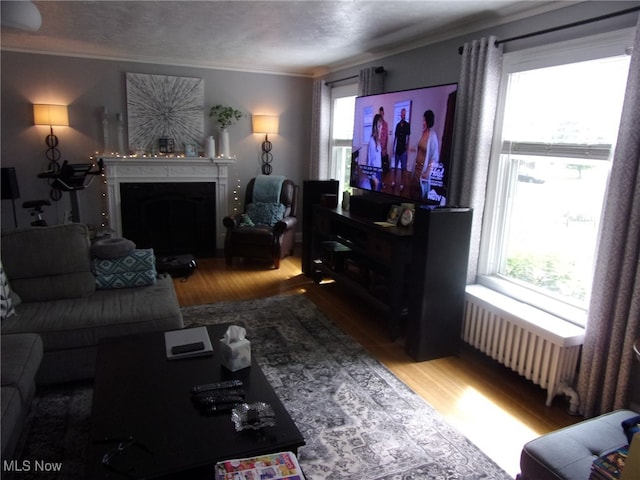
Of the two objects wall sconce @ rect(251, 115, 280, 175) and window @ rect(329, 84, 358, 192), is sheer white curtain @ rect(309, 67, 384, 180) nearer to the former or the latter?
window @ rect(329, 84, 358, 192)

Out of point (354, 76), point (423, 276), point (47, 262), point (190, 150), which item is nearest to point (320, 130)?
point (354, 76)

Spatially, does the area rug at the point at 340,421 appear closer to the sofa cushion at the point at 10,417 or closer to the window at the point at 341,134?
the sofa cushion at the point at 10,417

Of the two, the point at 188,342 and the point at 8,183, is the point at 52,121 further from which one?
the point at 188,342

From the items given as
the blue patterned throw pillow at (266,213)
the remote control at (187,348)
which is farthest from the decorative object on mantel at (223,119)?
the remote control at (187,348)

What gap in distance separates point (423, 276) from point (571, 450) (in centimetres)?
147

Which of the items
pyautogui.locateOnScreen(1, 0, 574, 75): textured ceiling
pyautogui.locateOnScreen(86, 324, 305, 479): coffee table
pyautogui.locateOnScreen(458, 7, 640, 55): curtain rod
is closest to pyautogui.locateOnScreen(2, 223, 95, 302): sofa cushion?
pyautogui.locateOnScreen(86, 324, 305, 479): coffee table

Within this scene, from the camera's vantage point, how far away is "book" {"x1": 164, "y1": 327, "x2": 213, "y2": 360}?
6.89 feet

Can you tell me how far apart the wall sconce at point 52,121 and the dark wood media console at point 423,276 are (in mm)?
3535

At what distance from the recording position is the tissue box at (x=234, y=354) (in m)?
1.97

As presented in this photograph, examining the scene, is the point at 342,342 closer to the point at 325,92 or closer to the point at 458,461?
the point at 458,461

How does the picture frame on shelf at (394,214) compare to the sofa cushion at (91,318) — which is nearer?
the sofa cushion at (91,318)

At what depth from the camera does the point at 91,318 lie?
8.29 ft

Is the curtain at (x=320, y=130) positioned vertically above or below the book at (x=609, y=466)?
above

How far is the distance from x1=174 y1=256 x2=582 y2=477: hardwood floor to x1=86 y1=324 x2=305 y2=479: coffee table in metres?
1.19
